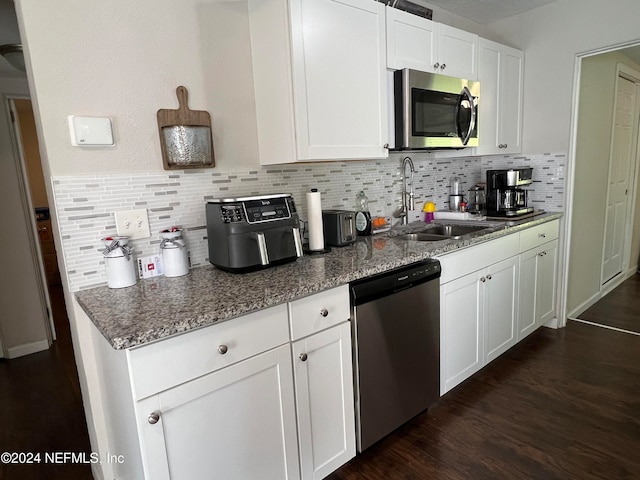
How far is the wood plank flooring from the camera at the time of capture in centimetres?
166

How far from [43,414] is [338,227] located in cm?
204

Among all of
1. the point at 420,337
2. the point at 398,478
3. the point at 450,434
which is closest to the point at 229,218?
the point at 420,337

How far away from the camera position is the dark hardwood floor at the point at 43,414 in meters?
1.84

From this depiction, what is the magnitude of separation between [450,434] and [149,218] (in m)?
1.72

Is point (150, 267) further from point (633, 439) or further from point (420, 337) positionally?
point (633, 439)

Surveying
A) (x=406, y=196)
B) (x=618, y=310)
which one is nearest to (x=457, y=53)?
(x=406, y=196)

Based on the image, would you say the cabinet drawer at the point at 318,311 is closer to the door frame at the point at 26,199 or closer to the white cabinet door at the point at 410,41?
the white cabinet door at the point at 410,41

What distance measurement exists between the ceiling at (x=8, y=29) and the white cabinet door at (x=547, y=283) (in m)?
3.59

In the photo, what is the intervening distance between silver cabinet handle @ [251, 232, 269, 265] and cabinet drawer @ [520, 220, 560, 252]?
5.89 feet

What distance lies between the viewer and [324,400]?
4.99 ft

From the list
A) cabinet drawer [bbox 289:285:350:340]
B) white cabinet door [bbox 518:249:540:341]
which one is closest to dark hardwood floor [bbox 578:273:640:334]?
white cabinet door [bbox 518:249:540:341]

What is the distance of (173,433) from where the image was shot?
1.13 meters

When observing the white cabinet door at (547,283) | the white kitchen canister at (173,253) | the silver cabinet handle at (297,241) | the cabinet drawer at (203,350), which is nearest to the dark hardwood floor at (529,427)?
the white cabinet door at (547,283)

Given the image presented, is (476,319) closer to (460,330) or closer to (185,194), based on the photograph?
(460,330)
